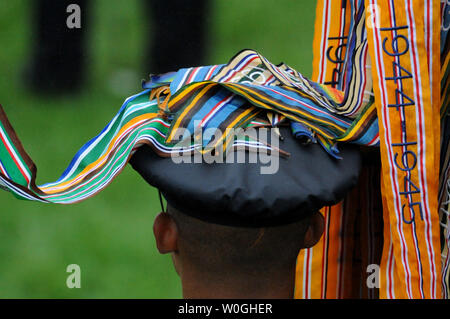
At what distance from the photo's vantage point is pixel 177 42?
4.69 meters

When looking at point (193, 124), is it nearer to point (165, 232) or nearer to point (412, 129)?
point (165, 232)

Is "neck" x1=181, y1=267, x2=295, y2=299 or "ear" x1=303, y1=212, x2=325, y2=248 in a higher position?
"ear" x1=303, y1=212, x2=325, y2=248

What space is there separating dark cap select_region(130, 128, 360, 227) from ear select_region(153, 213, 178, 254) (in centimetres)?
4

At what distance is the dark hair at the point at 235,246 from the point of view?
1.52 m

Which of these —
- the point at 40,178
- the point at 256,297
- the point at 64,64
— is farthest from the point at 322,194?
the point at 64,64

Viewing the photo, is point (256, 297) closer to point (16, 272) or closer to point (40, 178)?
point (16, 272)

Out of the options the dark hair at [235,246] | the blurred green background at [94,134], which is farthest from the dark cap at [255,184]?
the blurred green background at [94,134]

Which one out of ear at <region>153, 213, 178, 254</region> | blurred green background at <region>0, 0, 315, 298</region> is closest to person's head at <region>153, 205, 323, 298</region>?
ear at <region>153, 213, 178, 254</region>

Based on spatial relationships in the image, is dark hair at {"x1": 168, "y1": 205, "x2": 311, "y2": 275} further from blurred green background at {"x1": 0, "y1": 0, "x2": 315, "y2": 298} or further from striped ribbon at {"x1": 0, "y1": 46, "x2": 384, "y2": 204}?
blurred green background at {"x1": 0, "y1": 0, "x2": 315, "y2": 298}

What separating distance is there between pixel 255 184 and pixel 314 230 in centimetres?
25

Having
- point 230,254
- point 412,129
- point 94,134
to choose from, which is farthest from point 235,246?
point 94,134

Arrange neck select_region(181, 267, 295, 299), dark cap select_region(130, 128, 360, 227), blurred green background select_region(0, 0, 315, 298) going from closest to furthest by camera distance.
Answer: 1. dark cap select_region(130, 128, 360, 227)
2. neck select_region(181, 267, 295, 299)
3. blurred green background select_region(0, 0, 315, 298)

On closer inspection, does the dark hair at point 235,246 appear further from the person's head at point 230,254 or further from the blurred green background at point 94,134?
the blurred green background at point 94,134

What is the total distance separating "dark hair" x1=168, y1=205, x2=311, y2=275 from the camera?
1.52 m
